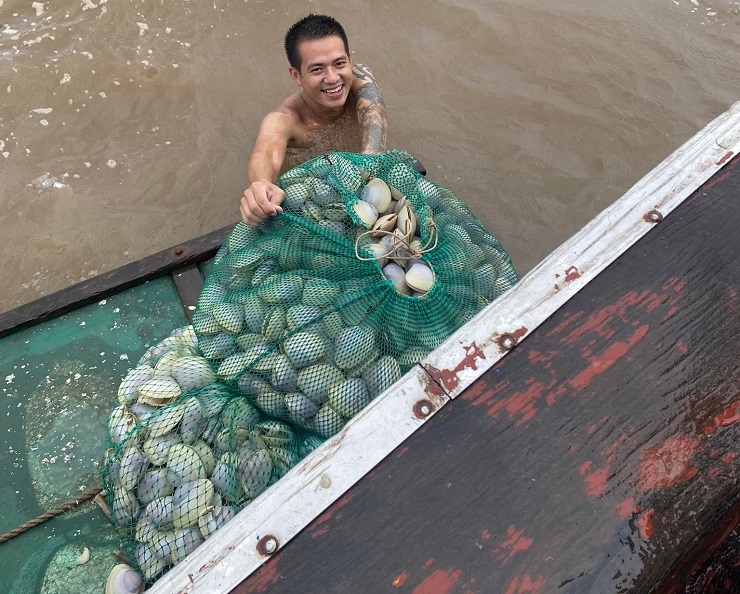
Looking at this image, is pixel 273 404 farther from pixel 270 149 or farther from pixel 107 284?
pixel 270 149

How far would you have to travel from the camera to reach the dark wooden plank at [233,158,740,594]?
113 cm

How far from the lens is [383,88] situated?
436cm

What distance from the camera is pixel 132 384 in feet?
6.32

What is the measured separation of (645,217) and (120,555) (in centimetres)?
208

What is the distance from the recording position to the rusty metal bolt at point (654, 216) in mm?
1493

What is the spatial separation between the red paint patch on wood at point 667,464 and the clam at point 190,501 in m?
1.19

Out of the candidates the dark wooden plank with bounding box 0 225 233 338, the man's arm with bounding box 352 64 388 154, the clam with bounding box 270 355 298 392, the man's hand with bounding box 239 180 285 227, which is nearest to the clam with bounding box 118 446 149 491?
the clam with bounding box 270 355 298 392

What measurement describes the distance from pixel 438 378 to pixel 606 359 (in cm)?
43

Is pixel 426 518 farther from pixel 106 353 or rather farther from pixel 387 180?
pixel 106 353

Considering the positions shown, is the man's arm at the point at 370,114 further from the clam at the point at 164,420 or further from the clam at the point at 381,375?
the clam at the point at 164,420

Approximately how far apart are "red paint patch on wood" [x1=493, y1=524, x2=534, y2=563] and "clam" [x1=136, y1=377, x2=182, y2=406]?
1.19 metres

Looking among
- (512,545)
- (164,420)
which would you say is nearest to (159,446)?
(164,420)

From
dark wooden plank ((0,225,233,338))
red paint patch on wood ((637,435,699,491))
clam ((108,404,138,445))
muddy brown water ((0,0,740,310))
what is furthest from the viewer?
muddy brown water ((0,0,740,310))

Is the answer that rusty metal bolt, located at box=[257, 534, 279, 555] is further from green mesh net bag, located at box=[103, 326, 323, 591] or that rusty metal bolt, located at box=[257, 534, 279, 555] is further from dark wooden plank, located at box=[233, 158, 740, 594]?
green mesh net bag, located at box=[103, 326, 323, 591]
